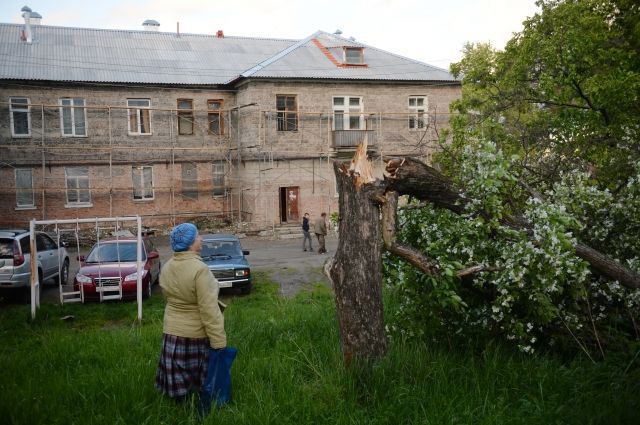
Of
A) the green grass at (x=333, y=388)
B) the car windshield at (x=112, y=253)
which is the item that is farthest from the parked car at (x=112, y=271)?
the green grass at (x=333, y=388)

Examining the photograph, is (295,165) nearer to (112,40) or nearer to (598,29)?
(112,40)

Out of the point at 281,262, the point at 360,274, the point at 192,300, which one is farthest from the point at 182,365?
the point at 281,262

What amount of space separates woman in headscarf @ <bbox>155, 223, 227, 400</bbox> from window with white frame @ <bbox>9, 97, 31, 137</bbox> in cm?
2490

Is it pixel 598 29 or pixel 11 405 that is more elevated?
pixel 598 29

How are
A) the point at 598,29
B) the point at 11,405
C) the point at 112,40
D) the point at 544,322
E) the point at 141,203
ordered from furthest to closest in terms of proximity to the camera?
the point at 112,40, the point at 141,203, the point at 598,29, the point at 544,322, the point at 11,405

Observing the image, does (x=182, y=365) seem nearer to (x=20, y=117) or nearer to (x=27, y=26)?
(x=20, y=117)

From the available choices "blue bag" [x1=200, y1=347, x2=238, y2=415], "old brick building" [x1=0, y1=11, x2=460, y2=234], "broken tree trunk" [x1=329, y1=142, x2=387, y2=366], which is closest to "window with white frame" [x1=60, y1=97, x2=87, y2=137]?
"old brick building" [x1=0, y1=11, x2=460, y2=234]

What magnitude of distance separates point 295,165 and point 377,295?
75.5 feet

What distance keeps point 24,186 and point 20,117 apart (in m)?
3.21

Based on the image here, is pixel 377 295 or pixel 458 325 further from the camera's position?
pixel 458 325

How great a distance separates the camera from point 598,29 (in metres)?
11.4

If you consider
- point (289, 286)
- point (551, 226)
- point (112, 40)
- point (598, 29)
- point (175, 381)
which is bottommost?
point (289, 286)

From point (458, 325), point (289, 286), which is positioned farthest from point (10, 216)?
point (458, 325)

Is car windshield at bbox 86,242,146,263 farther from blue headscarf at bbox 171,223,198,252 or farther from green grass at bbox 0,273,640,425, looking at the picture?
blue headscarf at bbox 171,223,198,252
